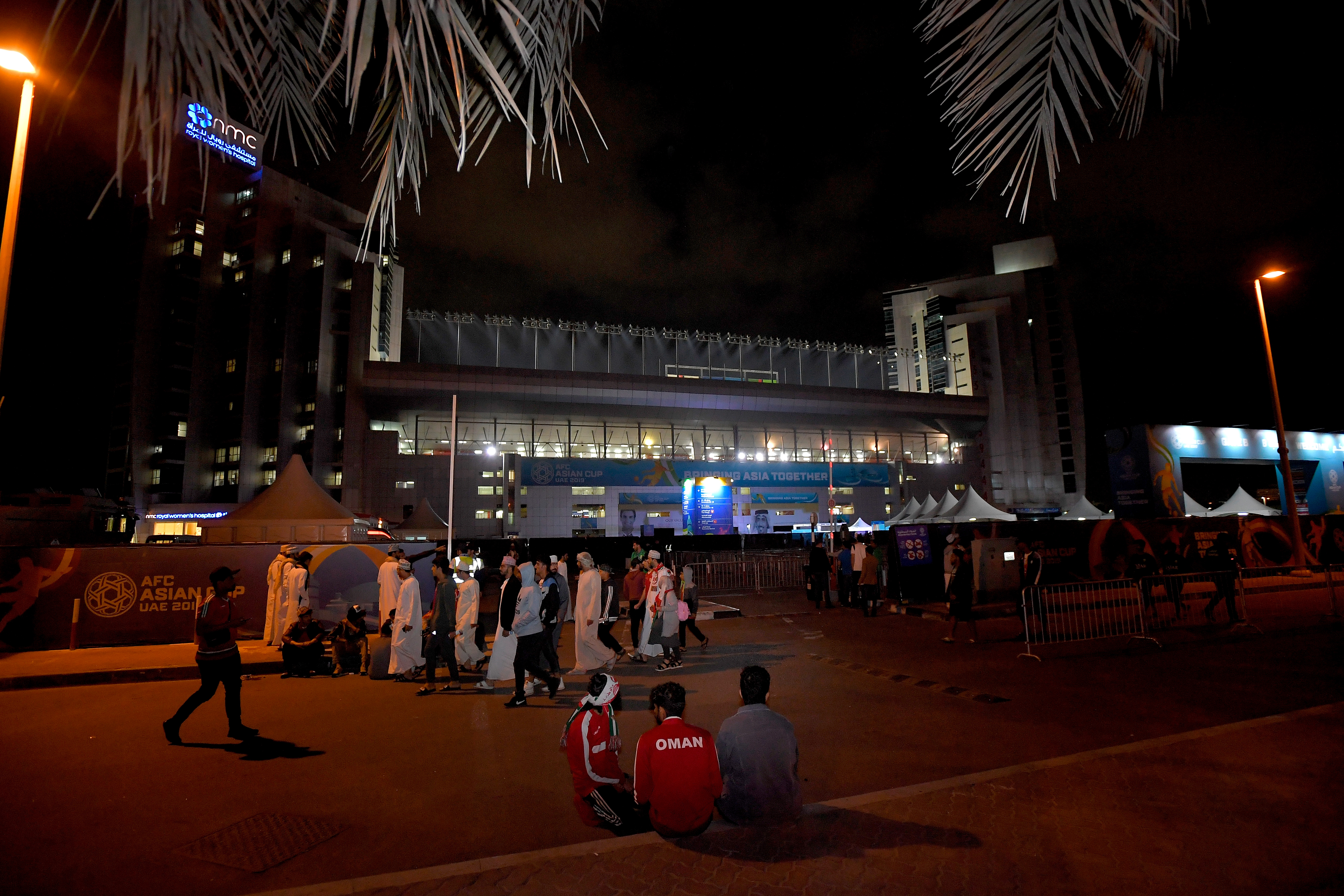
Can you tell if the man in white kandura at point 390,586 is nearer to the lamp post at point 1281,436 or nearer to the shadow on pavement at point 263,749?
the shadow on pavement at point 263,749

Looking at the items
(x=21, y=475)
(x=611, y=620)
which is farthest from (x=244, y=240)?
(x=611, y=620)

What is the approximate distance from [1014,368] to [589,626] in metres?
65.9

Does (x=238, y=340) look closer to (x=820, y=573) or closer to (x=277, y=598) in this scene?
(x=277, y=598)

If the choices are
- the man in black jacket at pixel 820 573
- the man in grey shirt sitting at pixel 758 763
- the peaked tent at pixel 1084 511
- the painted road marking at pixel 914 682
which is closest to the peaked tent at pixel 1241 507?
the peaked tent at pixel 1084 511

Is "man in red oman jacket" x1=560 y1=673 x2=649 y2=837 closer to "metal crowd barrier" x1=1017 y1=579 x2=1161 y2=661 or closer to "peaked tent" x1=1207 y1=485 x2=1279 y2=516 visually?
"metal crowd barrier" x1=1017 y1=579 x2=1161 y2=661

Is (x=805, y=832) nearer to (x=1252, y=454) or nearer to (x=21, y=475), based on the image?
(x=1252, y=454)

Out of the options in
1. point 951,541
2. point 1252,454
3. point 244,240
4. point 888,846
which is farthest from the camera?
point 244,240

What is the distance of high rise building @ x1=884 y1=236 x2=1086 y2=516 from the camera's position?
200 ft

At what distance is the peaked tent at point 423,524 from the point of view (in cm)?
2802

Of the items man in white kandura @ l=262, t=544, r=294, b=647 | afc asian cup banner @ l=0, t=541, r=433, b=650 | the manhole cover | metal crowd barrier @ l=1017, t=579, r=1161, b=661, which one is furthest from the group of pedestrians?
man in white kandura @ l=262, t=544, r=294, b=647

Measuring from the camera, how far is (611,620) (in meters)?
10.1

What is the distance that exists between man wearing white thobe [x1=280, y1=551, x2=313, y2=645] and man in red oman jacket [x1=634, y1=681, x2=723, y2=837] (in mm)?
9129

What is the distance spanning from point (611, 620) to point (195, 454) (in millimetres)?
53230

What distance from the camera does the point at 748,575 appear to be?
2252 cm
